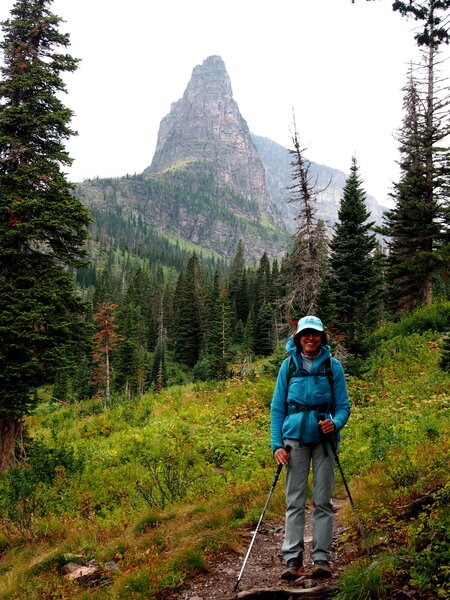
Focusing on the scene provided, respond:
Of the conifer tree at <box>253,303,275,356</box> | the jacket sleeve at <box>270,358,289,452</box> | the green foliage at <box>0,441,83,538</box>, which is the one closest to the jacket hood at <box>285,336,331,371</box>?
the jacket sleeve at <box>270,358,289,452</box>

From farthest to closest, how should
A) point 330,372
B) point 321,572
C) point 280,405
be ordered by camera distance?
point 280,405, point 330,372, point 321,572

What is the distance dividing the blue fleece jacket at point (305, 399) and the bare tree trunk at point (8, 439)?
8.44 metres

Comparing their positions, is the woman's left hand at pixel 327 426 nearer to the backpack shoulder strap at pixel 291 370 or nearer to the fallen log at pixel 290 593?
the backpack shoulder strap at pixel 291 370

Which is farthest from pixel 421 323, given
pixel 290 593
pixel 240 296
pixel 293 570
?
pixel 240 296

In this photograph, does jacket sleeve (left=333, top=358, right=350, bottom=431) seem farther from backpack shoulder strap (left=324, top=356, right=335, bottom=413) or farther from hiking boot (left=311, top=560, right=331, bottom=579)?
hiking boot (left=311, top=560, right=331, bottom=579)

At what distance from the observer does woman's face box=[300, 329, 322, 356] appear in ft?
13.7

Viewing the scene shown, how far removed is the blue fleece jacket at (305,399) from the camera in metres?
4.04

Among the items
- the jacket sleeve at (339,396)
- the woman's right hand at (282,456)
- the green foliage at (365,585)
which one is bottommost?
the green foliage at (365,585)

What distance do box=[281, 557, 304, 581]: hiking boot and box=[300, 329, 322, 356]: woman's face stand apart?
2109mm

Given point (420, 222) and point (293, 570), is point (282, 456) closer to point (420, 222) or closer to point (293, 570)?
point (293, 570)

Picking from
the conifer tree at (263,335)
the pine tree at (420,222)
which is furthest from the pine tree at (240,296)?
the pine tree at (420,222)

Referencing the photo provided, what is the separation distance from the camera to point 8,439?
1002 cm

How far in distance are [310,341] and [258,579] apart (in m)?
2.69

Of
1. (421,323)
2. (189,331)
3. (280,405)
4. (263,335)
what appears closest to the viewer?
(280,405)
